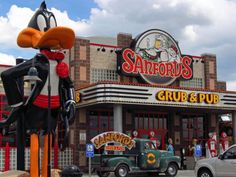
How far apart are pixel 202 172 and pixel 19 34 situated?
8.90m

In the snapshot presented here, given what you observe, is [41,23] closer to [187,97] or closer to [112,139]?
[112,139]

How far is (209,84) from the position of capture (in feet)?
107

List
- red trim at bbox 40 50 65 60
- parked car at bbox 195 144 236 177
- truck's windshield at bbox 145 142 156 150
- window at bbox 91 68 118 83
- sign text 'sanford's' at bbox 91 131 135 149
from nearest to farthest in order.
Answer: red trim at bbox 40 50 65 60
parked car at bbox 195 144 236 177
sign text 'sanford's' at bbox 91 131 135 149
truck's windshield at bbox 145 142 156 150
window at bbox 91 68 118 83

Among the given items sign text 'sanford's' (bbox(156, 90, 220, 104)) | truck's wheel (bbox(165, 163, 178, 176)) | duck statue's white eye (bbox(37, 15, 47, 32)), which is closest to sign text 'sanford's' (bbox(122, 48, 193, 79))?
sign text 'sanford's' (bbox(156, 90, 220, 104))

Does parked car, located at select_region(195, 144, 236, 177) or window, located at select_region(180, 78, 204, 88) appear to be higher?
window, located at select_region(180, 78, 204, 88)

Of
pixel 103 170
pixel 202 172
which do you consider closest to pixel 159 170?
pixel 103 170

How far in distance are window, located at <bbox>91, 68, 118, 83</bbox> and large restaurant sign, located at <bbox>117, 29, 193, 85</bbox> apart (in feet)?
2.42

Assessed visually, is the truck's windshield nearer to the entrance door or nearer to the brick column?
the entrance door

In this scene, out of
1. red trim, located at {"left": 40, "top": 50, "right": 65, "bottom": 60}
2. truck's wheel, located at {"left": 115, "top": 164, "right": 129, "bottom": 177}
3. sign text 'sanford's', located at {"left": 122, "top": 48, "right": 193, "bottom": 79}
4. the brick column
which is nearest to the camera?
red trim, located at {"left": 40, "top": 50, "right": 65, "bottom": 60}

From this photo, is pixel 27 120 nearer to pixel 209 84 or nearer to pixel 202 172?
pixel 202 172

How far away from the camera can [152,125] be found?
30.9 m

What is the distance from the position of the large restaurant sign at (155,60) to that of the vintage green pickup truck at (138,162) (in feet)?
19.0

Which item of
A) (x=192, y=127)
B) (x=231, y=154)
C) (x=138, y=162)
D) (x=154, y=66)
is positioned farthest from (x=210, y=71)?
(x=231, y=154)

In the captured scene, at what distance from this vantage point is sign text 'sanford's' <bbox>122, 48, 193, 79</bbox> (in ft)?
91.4
